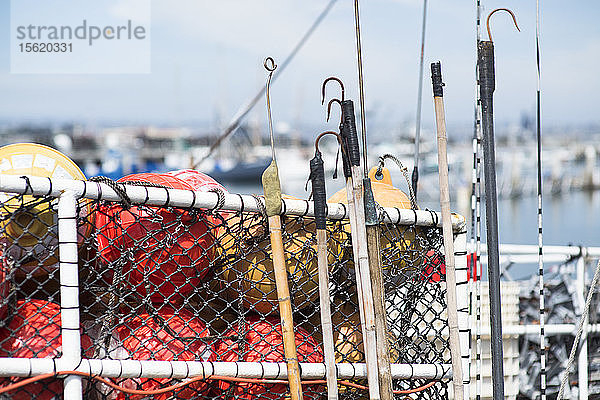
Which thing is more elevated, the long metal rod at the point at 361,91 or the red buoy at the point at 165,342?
the long metal rod at the point at 361,91

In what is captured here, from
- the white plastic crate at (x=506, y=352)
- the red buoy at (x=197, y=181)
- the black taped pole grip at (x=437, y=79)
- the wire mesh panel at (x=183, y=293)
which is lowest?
the white plastic crate at (x=506, y=352)

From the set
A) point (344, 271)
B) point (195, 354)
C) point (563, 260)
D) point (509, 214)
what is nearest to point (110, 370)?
point (195, 354)

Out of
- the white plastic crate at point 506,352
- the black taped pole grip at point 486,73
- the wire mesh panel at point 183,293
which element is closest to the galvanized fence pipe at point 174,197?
the wire mesh panel at point 183,293

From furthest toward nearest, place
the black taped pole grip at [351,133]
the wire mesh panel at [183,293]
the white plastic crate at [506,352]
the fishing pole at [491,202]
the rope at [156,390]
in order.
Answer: the white plastic crate at [506,352] → the fishing pole at [491,202] → the black taped pole grip at [351,133] → the wire mesh panel at [183,293] → the rope at [156,390]

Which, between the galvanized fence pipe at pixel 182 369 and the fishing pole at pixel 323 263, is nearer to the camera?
the galvanized fence pipe at pixel 182 369

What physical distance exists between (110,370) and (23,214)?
561mm

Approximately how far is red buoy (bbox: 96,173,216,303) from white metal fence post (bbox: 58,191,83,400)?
14 centimetres

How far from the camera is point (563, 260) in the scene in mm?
4426

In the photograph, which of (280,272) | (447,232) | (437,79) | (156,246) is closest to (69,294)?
(156,246)

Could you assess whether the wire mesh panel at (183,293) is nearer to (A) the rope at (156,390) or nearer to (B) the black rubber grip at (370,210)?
(A) the rope at (156,390)

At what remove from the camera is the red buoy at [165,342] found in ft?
7.20

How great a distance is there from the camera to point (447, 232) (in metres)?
2.48

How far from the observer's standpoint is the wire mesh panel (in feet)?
6.79

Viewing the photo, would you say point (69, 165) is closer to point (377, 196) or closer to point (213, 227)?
point (213, 227)
